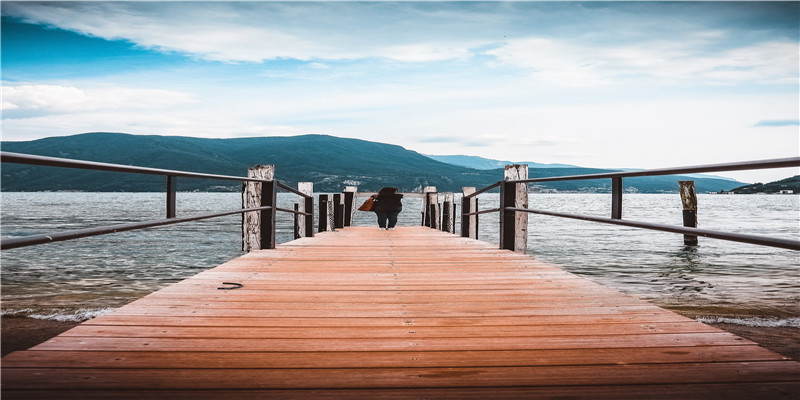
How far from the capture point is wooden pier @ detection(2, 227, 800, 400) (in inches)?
76.6

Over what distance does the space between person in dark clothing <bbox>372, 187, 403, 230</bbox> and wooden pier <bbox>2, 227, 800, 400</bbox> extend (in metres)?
9.15

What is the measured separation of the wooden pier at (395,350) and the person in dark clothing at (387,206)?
9.15 metres

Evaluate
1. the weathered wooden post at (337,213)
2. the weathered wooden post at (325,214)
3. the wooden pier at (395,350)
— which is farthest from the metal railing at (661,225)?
the weathered wooden post at (337,213)

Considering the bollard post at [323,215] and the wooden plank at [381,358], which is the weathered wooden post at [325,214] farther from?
the wooden plank at [381,358]

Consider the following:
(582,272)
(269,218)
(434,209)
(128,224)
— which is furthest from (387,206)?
(128,224)

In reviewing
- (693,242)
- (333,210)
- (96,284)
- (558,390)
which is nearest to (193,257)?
(96,284)

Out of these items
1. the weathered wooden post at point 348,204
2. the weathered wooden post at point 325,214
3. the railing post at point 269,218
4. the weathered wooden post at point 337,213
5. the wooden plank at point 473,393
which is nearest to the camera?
the wooden plank at point 473,393

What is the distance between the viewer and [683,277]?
535 inches

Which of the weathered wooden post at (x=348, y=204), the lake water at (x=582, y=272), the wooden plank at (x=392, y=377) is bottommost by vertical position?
the lake water at (x=582, y=272)

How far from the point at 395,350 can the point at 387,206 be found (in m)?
10.9

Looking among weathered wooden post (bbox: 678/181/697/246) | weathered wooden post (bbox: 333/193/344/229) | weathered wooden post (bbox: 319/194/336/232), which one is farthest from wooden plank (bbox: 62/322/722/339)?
weathered wooden post (bbox: 678/181/697/246)

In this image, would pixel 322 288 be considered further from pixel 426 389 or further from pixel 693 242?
pixel 693 242

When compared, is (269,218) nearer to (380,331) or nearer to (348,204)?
(380,331)

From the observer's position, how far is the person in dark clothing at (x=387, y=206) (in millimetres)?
13145
